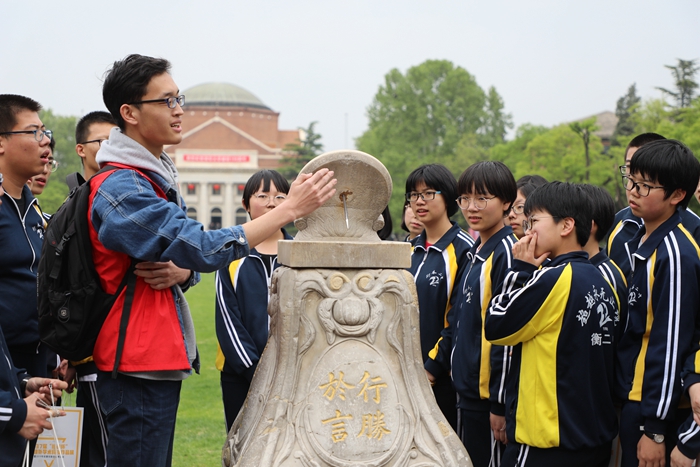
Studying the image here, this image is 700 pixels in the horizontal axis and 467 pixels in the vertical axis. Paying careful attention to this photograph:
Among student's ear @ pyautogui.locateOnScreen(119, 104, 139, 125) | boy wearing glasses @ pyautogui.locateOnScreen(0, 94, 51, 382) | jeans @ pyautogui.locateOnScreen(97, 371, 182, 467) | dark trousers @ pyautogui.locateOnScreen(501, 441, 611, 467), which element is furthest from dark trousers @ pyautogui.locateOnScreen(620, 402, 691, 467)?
boy wearing glasses @ pyautogui.locateOnScreen(0, 94, 51, 382)

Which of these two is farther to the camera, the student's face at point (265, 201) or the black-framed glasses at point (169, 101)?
the student's face at point (265, 201)

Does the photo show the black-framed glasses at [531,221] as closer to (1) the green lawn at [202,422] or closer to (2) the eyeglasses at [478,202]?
(2) the eyeglasses at [478,202]

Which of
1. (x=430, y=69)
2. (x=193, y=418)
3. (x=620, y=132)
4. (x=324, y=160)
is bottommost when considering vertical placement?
(x=193, y=418)

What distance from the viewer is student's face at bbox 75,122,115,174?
193 inches

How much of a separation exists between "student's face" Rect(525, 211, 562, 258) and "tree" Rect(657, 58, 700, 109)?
29.2 metres

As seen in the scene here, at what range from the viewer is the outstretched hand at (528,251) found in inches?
134

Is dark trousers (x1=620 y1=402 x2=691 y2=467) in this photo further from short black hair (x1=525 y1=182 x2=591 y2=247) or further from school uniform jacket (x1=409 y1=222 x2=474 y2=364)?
school uniform jacket (x1=409 y1=222 x2=474 y2=364)

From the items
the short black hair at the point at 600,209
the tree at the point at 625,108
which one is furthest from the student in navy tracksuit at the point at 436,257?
the tree at the point at 625,108

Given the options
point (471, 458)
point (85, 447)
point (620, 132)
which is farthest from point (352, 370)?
point (620, 132)

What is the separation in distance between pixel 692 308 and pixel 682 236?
0.34 meters

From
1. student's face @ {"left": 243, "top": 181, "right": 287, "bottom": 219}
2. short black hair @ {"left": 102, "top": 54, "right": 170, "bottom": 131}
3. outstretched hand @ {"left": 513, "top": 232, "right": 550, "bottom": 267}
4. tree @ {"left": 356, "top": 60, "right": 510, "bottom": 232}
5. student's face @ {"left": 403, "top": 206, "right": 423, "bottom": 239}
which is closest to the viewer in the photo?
short black hair @ {"left": 102, "top": 54, "right": 170, "bottom": 131}

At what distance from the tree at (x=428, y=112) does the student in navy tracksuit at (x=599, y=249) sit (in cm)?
3771

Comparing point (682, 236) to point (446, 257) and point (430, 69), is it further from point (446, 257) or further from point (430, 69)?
point (430, 69)

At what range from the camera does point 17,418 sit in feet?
9.13
